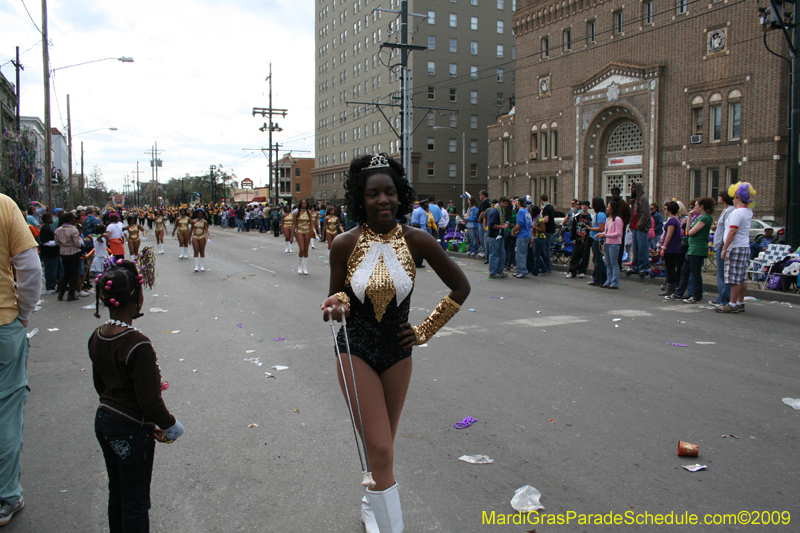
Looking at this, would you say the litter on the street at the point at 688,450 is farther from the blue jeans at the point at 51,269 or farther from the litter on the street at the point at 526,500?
the blue jeans at the point at 51,269

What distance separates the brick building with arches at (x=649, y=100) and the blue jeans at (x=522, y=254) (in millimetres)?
11923

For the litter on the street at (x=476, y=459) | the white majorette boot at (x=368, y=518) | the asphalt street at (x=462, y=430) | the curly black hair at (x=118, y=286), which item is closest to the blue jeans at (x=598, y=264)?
the asphalt street at (x=462, y=430)

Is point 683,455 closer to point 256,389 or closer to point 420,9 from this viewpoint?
point 256,389

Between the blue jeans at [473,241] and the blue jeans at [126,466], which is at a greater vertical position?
the blue jeans at [473,241]

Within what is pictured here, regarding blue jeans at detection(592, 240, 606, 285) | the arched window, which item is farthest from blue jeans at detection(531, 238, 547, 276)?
the arched window

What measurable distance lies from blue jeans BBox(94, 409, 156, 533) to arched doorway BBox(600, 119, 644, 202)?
3610cm

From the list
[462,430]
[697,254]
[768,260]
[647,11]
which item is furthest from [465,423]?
[647,11]

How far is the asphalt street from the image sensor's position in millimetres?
3438

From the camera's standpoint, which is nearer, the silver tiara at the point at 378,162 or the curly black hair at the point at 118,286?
the curly black hair at the point at 118,286

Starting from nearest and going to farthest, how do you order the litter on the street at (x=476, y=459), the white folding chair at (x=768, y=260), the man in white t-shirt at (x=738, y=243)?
the litter on the street at (x=476, y=459), the man in white t-shirt at (x=738, y=243), the white folding chair at (x=768, y=260)

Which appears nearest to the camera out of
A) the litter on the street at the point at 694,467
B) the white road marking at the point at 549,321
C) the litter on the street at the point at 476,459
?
the litter on the street at the point at 694,467

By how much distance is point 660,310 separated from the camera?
984cm

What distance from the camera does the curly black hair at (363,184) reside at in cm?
306

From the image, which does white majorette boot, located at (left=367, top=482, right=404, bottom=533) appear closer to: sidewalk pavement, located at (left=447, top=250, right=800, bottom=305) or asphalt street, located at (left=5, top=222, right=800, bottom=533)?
asphalt street, located at (left=5, top=222, right=800, bottom=533)
